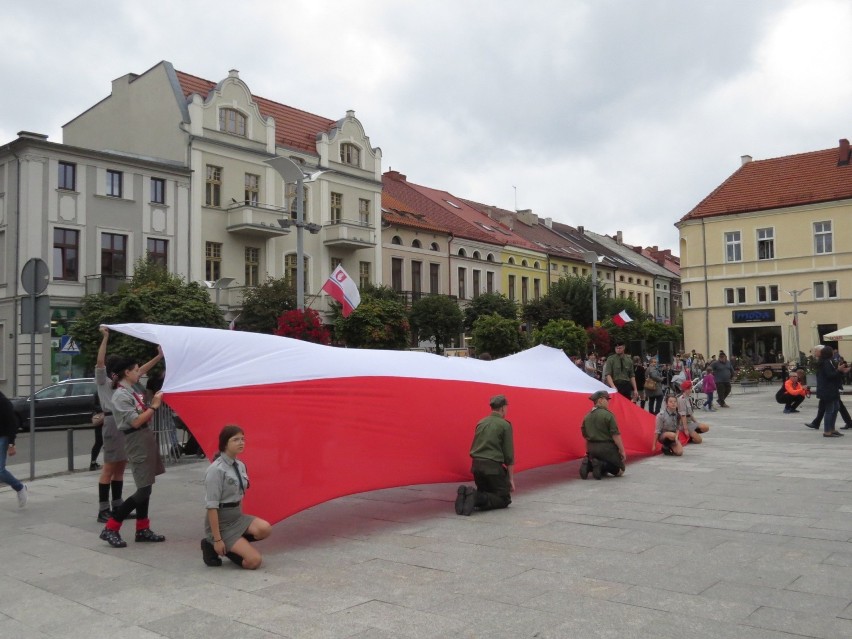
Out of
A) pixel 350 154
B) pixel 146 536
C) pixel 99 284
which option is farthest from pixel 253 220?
pixel 146 536

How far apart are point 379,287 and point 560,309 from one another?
1296 cm

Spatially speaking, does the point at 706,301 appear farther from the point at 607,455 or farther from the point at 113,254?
the point at 607,455

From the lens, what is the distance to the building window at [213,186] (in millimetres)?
38750

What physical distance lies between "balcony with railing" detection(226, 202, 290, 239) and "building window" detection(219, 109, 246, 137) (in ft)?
12.1

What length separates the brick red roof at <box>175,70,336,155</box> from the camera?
4069cm

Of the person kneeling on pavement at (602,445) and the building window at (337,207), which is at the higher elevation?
the building window at (337,207)

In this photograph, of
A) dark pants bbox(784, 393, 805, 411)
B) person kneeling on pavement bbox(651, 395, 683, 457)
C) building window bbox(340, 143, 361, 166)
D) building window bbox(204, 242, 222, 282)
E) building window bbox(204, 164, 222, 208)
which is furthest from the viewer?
building window bbox(340, 143, 361, 166)

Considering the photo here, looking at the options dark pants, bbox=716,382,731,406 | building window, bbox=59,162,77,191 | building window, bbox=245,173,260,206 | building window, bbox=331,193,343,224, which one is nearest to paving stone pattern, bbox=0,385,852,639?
dark pants, bbox=716,382,731,406

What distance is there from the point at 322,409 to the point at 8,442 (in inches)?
174

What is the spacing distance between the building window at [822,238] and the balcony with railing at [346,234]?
2667cm

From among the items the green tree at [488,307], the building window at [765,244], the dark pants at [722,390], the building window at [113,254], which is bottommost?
the dark pants at [722,390]

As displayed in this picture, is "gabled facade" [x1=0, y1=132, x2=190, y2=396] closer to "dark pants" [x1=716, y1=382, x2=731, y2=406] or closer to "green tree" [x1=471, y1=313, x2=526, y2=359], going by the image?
"green tree" [x1=471, y1=313, x2=526, y2=359]

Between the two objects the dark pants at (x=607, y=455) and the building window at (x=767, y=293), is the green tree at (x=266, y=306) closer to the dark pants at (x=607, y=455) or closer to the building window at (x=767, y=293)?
the dark pants at (x=607, y=455)

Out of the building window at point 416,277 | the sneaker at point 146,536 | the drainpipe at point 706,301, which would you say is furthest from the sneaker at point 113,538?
the drainpipe at point 706,301
